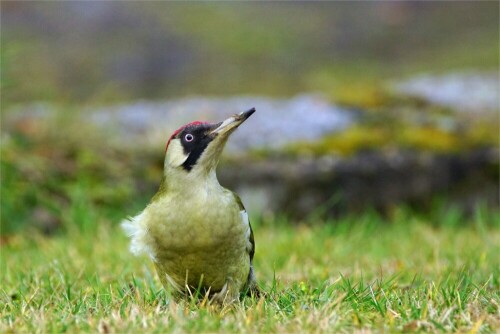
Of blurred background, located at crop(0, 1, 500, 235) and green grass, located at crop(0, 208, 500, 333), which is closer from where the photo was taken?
green grass, located at crop(0, 208, 500, 333)

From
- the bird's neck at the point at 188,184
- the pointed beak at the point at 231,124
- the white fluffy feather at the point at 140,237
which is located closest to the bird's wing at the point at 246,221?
the bird's neck at the point at 188,184

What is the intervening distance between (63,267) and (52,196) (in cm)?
250

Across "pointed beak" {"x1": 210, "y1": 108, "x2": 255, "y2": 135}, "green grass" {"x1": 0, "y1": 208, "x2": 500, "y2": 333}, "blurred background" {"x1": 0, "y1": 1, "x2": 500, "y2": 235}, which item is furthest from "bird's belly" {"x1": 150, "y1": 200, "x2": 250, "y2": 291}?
"blurred background" {"x1": 0, "y1": 1, "x2": 500, "y2": 235}

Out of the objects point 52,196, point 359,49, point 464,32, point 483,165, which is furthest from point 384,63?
point 52,196

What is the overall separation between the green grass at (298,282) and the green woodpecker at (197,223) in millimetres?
153

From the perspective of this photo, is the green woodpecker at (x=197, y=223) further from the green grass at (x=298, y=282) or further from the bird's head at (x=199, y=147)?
the green grass at (x=298, y=282)

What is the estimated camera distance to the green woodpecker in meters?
3.57

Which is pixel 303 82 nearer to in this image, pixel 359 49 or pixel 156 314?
pixel 359 49

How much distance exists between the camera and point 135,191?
7.07 meters

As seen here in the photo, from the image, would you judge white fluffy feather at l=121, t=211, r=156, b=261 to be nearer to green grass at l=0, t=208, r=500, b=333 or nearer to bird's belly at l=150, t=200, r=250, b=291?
bird's belly at l=150, t=200, r=250, b=291

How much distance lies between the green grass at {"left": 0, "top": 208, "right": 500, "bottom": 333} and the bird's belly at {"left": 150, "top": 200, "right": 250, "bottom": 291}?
14cm

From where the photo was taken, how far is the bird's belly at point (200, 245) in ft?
11.7

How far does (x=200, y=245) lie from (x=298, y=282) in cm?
78

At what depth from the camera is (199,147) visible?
3660 mm
